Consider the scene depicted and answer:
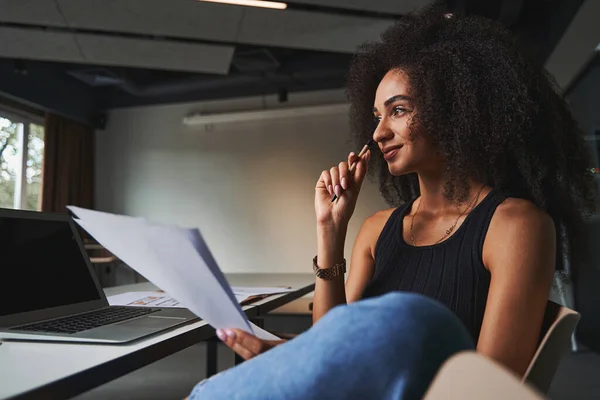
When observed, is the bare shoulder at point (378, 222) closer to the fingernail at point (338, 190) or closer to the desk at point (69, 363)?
the fingernail at point (338, 190)

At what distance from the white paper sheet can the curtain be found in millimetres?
5137

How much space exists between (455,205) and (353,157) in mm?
302

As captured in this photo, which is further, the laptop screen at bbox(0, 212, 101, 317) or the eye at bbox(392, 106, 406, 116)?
the eye at bbox(392, 106, 406, 116)

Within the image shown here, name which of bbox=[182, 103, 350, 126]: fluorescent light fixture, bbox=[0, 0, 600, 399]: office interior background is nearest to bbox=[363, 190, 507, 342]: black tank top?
bbox=[0, 0, 600, 399]: office interior background

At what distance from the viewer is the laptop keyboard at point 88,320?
878 millimetres

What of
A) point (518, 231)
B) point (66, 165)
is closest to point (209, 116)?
point (66, 165)

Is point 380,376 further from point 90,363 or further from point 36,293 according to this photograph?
point 36,293

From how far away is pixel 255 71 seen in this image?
5.52 meters

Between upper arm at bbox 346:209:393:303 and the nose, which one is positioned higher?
the nose

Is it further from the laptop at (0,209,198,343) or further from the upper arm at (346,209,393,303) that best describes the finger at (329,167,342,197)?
the laptop at (0,209,198,343)

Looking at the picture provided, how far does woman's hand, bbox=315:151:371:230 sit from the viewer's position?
125 cm

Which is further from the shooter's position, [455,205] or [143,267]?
[455,205]

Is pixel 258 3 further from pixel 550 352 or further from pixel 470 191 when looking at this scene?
pixel 550 352

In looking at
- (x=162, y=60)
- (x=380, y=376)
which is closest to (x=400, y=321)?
(x=380, y=376)
